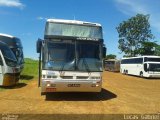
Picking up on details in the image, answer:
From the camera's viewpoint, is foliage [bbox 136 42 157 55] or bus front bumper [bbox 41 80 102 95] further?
foliage [bbox 136 42 157 55]

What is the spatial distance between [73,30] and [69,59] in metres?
1.56

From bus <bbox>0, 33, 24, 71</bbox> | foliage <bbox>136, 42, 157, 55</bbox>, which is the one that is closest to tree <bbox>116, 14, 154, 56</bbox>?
foliage <bbox>136, 42, 157, 55</bbox>

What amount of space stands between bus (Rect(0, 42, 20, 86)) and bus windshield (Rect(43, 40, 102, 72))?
18.4ft

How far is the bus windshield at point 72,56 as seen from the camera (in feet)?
50.1

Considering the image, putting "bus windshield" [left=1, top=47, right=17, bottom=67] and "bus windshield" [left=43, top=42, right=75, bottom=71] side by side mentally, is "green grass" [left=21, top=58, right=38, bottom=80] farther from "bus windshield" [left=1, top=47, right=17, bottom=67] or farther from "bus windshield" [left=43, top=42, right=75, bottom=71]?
"bus windshield" [left=43, top=42, right=75, bottom=71]

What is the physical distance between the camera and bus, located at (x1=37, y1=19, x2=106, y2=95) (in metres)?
15.2

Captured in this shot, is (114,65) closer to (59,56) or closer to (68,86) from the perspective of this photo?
(68,86)

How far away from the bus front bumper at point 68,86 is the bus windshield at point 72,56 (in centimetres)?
61

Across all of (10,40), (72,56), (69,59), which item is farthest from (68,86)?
(10,40)

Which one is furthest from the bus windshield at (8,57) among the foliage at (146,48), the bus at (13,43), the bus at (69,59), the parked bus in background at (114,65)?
the foliage at (146,48)

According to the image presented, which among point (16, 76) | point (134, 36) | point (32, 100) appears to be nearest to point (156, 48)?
point (134, 36)

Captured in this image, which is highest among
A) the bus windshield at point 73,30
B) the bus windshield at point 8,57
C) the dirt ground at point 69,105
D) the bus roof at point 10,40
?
the bus roof at point 10,40

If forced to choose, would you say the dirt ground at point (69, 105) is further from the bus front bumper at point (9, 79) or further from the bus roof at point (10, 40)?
the bus roof at point (10, 40)

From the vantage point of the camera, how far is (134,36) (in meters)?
75.6
